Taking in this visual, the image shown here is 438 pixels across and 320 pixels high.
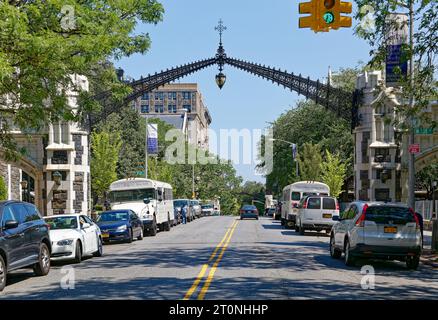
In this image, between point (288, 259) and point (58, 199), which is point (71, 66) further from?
point (58, 199)

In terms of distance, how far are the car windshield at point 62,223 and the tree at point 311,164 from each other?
42.2 metres

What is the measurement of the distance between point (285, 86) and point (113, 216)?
734 inches

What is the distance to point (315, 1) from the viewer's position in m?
13.9

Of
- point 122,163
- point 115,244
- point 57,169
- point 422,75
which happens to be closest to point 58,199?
point 57,169

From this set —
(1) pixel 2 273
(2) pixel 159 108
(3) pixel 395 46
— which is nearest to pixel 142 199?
(3) pixel 395 46

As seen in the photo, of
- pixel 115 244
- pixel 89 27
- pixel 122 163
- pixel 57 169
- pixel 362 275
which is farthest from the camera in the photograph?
pixel 122 163

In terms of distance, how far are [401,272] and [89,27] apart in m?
10.7

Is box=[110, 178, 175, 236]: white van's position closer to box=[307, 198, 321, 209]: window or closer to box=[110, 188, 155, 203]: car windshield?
box=[110, 188, 155, 203]: car windshield

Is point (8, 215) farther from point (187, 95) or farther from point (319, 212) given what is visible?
point (187, 95)

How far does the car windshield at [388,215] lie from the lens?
17.8 meters

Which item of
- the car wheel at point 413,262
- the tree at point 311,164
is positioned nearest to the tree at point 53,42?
the car wheel at point 413,262

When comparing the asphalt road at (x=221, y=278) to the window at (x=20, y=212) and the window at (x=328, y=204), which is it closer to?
the window at (x=20, y=212)

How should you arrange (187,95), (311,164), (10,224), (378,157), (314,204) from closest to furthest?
(10,224) < (314,204) < (378,157) < (311,164) < (187,95)

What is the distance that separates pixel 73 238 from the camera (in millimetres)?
19234
